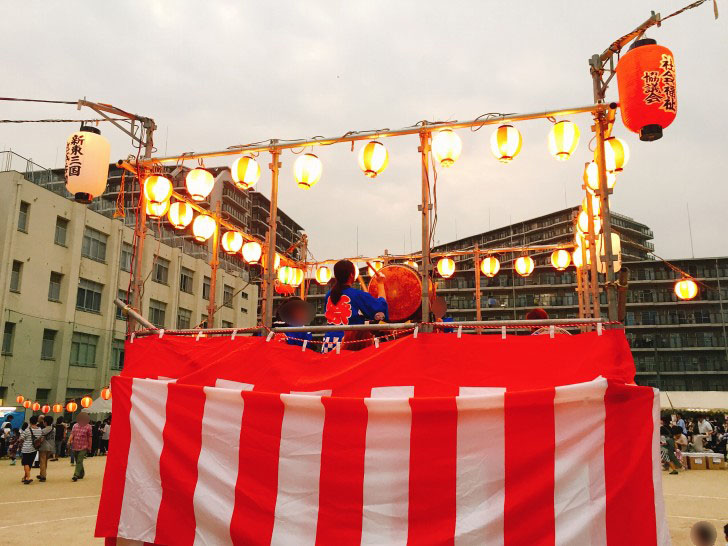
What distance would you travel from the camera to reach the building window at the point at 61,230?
1142 inches

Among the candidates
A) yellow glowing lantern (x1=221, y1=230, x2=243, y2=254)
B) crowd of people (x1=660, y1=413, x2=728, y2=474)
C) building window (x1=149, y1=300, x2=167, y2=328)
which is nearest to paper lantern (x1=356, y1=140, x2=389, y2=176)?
yellow glowing lantern (x1=221, y1=230, x2=243, y2=254)

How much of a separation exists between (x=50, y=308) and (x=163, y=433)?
92.2 ft

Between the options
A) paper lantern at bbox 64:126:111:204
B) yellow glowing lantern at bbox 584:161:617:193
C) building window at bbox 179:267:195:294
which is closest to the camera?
paper lantern at bbox 64:126:111:204

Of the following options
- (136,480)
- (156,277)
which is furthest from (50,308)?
(136,480)

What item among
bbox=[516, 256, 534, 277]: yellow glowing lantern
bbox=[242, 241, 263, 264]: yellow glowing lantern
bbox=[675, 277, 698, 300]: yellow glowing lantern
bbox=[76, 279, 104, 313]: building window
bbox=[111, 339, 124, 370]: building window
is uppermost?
bbox=[76, 279, 104, 313]: building window

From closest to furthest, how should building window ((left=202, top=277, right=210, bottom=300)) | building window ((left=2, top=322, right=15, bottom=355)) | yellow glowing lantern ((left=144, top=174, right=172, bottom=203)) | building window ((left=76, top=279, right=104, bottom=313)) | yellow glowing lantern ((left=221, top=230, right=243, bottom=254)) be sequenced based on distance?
yellow glowing lantern ((left=144, top=174, right=172, bottom=203))
yellow glowing lantern ((left=221, top=230, right=243, bottom=254))
building window ((left=2, top=322, right=15, bottom=355))
building window ((left=76, top=279, right=104, bottom=313))
building window ((left=202, top=277, right=210, bottom=300))

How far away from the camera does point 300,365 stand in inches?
190

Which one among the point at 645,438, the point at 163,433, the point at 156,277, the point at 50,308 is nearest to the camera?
the point at 645,438

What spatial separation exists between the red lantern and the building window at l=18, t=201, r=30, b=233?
28600 millimetres

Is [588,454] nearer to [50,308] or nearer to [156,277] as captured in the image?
[50,308]

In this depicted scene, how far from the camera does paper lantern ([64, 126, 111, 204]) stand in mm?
7484

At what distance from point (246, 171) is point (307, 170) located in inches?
38.8

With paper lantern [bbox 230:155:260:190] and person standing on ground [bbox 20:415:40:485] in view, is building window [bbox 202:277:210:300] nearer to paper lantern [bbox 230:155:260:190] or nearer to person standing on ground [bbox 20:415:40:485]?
person standing on ground [bbox 20:415:40:485]

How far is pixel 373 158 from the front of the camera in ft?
25.0
